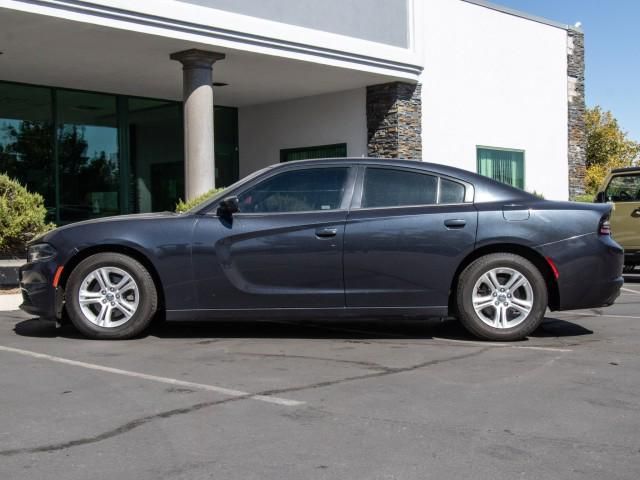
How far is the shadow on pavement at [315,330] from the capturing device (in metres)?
7.34

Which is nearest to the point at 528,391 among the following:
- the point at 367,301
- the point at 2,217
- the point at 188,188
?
the point at 367,301

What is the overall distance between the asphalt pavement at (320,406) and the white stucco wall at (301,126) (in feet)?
36.7

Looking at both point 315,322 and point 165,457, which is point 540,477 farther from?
point 315,322

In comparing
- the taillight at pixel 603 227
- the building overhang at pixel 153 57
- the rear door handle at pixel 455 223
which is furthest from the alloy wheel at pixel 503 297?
the building overhang at pixel 153 57

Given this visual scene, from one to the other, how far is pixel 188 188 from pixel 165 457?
11.4 meters


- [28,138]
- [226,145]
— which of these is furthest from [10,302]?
[226,145]

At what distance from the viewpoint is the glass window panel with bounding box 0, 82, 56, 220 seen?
17031 millimetres

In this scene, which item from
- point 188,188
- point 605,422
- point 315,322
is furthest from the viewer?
point 188,188

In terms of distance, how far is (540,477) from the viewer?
3520 millimetres

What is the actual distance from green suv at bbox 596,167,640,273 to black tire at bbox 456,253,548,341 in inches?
260

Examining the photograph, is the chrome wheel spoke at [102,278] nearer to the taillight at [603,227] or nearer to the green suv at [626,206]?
the taillight at [603,227]

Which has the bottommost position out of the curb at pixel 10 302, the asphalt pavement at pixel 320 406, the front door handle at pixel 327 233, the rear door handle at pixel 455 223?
the asphalt pavement at pixel 320 406

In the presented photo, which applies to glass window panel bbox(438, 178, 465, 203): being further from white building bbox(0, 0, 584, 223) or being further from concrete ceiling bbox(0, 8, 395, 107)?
concrete ceiling bbox(0, 8, 395, 107)

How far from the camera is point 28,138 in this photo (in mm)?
17328
